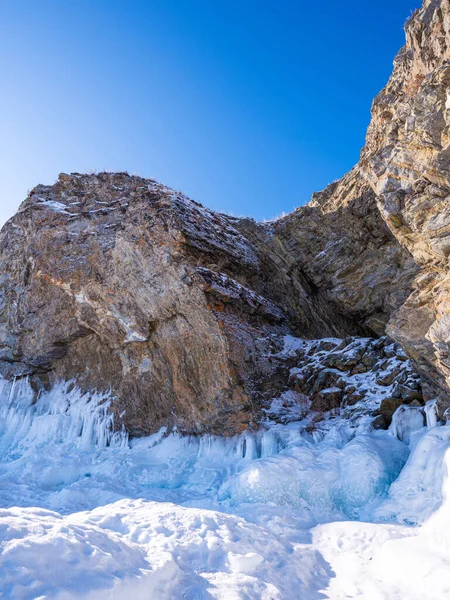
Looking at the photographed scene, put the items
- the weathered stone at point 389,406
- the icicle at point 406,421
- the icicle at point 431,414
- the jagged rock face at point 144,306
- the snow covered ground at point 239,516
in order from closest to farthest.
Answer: the snow covered ground at point 239,516 → the icicle at point 431,414 → the icicle at point 406,421 → the weathered stone at point 389,406 → the jagged rock face at point 144,306

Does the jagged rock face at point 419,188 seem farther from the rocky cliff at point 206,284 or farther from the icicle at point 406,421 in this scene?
the icicle at point 406,421

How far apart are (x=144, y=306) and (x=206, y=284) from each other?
2634 millimetres

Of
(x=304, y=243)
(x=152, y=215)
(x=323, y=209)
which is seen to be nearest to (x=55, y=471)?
(x=152, y=215)

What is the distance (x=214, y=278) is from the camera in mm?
13109

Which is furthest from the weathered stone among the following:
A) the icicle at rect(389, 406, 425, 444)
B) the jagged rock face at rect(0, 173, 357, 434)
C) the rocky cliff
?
the jagged rock face at rect(0, 173, 357, 434)

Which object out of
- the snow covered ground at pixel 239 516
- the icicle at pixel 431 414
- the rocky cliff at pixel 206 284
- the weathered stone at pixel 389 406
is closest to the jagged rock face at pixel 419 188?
the rocky cliff at pixel 206 284

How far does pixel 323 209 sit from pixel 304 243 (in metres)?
1.62

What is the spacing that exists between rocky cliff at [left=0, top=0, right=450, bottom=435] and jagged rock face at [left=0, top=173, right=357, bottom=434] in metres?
0.05

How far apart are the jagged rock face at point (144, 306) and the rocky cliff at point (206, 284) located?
0.18ft

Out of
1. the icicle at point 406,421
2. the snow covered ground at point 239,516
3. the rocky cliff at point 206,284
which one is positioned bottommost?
the snow covered ground at point 239,516

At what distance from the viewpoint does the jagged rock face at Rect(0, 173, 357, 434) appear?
1255cm

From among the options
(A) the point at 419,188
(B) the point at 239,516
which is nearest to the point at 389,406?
(B) the point at 239,516

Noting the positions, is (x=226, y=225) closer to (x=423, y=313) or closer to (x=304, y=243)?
(x=304, y=243)

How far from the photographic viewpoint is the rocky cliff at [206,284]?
9.58 metres
